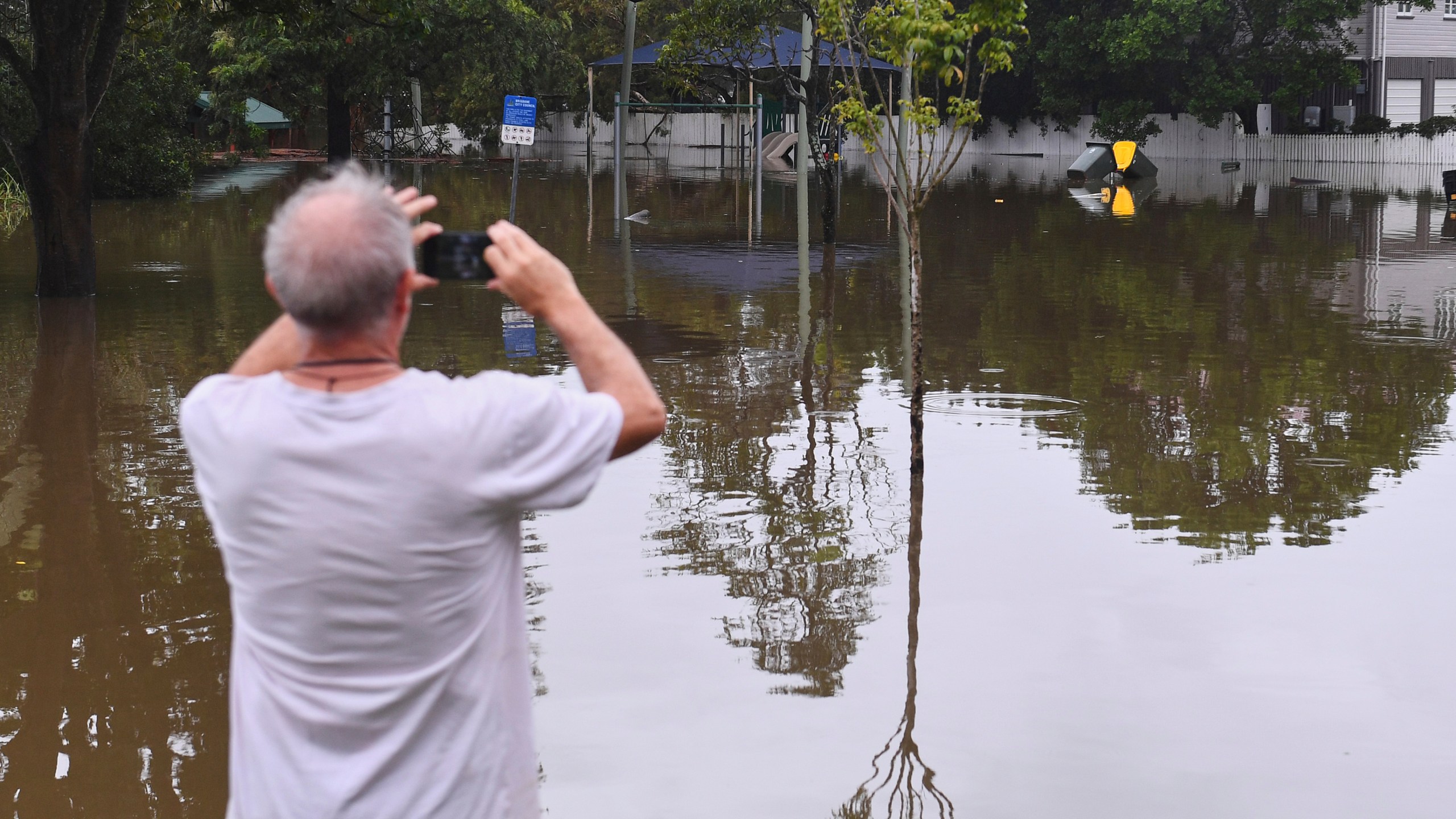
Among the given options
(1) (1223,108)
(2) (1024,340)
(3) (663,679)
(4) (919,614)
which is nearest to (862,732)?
(3) (663,679)

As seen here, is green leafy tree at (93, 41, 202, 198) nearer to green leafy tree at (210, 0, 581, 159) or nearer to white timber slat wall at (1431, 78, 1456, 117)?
green leafy tree at (210, 0, 581, 159)

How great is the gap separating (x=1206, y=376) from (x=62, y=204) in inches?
412

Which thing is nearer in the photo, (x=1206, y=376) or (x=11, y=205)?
(x=1206, y=376)

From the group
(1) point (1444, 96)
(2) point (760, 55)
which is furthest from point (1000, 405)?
(1) point (1444, 96)

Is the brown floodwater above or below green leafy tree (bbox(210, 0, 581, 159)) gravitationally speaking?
below

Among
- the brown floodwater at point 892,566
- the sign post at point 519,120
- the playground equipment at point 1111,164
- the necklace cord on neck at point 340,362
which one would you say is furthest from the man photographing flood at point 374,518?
the playground equipment at point 1111,164

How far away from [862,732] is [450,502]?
311cm

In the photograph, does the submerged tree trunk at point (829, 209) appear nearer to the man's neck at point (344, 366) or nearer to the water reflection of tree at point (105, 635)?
the water reflection of tree at point (105, 635)

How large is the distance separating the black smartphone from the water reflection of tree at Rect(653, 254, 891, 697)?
3239 mm

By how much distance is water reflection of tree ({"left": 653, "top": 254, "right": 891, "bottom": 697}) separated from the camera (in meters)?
6.04

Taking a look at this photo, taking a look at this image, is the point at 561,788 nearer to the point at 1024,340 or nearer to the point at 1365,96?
the point at 1024,340

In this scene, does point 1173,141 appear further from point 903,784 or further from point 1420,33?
point 903,784

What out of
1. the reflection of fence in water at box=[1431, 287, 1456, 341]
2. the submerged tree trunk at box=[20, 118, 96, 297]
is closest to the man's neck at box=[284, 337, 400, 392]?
the reflection of fence in water at box=[1431, 287, 1456, 341]

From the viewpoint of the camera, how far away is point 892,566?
269 inches
